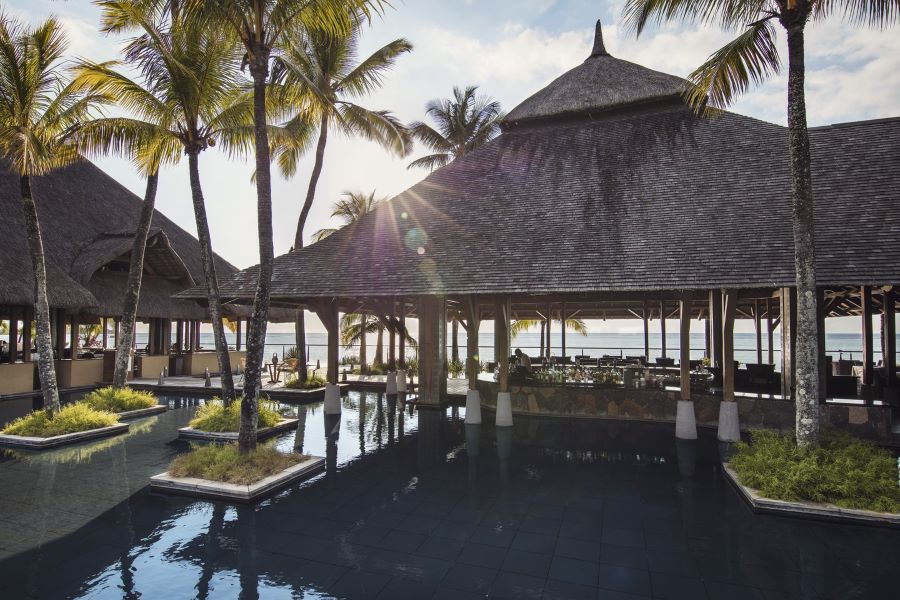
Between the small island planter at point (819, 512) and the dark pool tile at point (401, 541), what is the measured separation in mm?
4678

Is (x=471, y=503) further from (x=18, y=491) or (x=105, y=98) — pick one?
(x=105, y=98)

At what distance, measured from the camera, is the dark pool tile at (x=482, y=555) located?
201 inches

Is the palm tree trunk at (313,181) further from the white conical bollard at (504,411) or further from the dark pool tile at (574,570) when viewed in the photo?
the dark pool tile at (574,570)

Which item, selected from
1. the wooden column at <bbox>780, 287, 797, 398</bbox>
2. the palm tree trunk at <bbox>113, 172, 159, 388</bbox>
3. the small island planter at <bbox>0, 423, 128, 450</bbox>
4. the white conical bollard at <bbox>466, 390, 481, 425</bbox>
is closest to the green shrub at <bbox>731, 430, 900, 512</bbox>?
the wooden column at <bbox>780, 287, 797, 398</bbox>

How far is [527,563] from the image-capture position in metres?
5.11

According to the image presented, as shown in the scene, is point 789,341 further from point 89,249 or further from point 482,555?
point 89,249

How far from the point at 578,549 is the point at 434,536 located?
1.69 meters

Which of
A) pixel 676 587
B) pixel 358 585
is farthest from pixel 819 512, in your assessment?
pixel 358 585

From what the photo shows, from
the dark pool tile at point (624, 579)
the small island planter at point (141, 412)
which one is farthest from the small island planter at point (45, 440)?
the dark pool tile at point (624, 579)

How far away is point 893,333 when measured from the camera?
12.0 metres

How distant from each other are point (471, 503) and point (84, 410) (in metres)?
9.80

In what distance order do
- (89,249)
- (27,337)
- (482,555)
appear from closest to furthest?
1. (482,555)
2. (27,337)
3. (89,249)

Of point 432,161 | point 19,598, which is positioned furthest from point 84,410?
point 432,161

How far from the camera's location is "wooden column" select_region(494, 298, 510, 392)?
1216cm
